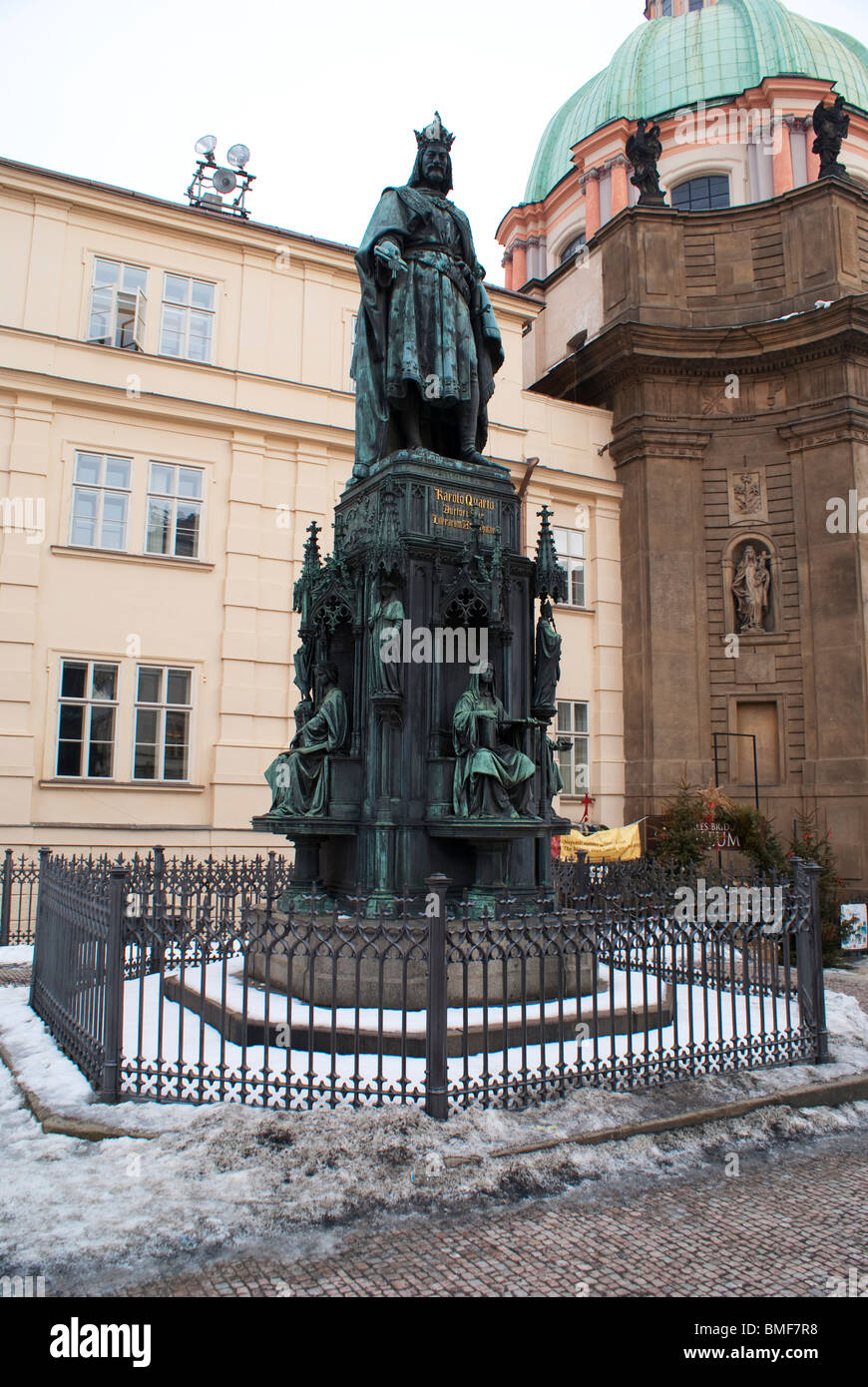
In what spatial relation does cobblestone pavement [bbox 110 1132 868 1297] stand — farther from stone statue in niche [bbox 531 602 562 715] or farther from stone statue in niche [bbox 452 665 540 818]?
stone statue in niche [bbox 531 602 562 715]

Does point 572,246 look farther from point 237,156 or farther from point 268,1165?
point 268,1165

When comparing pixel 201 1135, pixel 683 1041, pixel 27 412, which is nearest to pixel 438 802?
pixel 683 1041

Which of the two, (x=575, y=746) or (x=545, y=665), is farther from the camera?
(x=575, y=746)

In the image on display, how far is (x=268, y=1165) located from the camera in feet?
15.9

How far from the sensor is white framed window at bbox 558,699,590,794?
22.9 metres

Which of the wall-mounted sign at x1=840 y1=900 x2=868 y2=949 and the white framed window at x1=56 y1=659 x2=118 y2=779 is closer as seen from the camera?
the wall-mounted sign at x1=840 y1=900 x2=868 y2=949

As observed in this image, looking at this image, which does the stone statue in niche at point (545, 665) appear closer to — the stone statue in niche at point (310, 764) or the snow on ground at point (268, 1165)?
the stone statue in niche at point (310, 764)

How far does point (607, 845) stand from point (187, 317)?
45.9 ft

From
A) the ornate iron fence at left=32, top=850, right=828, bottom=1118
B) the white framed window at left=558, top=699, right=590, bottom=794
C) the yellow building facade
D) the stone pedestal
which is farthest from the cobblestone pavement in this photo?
the white framed window at left=558, top=699, right=590, bottom=794

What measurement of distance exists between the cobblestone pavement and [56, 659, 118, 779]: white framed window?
14893 millimetres

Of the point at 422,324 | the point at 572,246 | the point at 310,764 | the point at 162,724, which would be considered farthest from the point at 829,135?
the point at 310,764

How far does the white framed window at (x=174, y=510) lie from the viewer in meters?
19.0

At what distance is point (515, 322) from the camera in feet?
78.9

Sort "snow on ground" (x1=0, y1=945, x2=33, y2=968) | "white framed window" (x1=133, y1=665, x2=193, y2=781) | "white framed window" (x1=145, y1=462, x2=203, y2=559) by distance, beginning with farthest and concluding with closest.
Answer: "white framed window" (x1=145, y1=462, x2=203, y2=559) → "white framed window" (x1=133, y1=665, x2=193, y2=781) → "snow on ground" (x1=0, y1=945, x2=33, y2=968)
